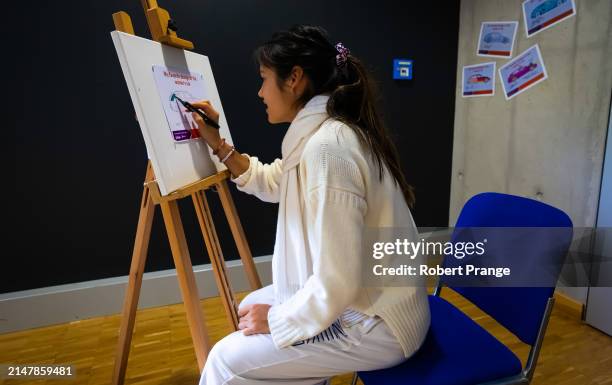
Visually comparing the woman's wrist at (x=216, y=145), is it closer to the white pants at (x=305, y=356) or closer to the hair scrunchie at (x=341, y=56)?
the hair scrunchie at (x=341, y=56)

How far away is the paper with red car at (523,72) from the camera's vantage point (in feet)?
6.87

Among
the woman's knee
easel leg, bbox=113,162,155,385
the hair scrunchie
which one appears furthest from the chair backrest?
easel leg, bbox=113,162,155,385

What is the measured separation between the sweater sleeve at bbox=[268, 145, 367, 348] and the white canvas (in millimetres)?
452

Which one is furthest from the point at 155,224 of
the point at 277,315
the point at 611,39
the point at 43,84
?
the point at 611,39

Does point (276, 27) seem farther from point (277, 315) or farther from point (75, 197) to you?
point (277, 315)

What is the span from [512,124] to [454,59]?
24.7 inches

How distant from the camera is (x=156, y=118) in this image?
1108mm

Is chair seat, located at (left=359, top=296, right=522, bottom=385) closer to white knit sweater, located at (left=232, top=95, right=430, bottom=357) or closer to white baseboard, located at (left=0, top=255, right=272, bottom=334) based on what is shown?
white knit sweater, located at (left=232, top=95, right=430, bottom=357)

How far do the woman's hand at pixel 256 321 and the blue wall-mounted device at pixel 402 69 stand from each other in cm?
197

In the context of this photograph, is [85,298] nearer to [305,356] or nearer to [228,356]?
[228,356]

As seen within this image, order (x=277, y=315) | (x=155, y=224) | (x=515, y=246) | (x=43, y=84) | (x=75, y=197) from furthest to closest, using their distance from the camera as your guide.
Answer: (x=155, y=224)
(x=75, y=197)
(x=43, y=84)
(x=515, y=246)
(x=277, y=315)

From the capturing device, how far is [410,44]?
251 cm

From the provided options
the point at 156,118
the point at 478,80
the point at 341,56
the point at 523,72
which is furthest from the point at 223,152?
the point at 478,80

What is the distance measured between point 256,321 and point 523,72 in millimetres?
2055
